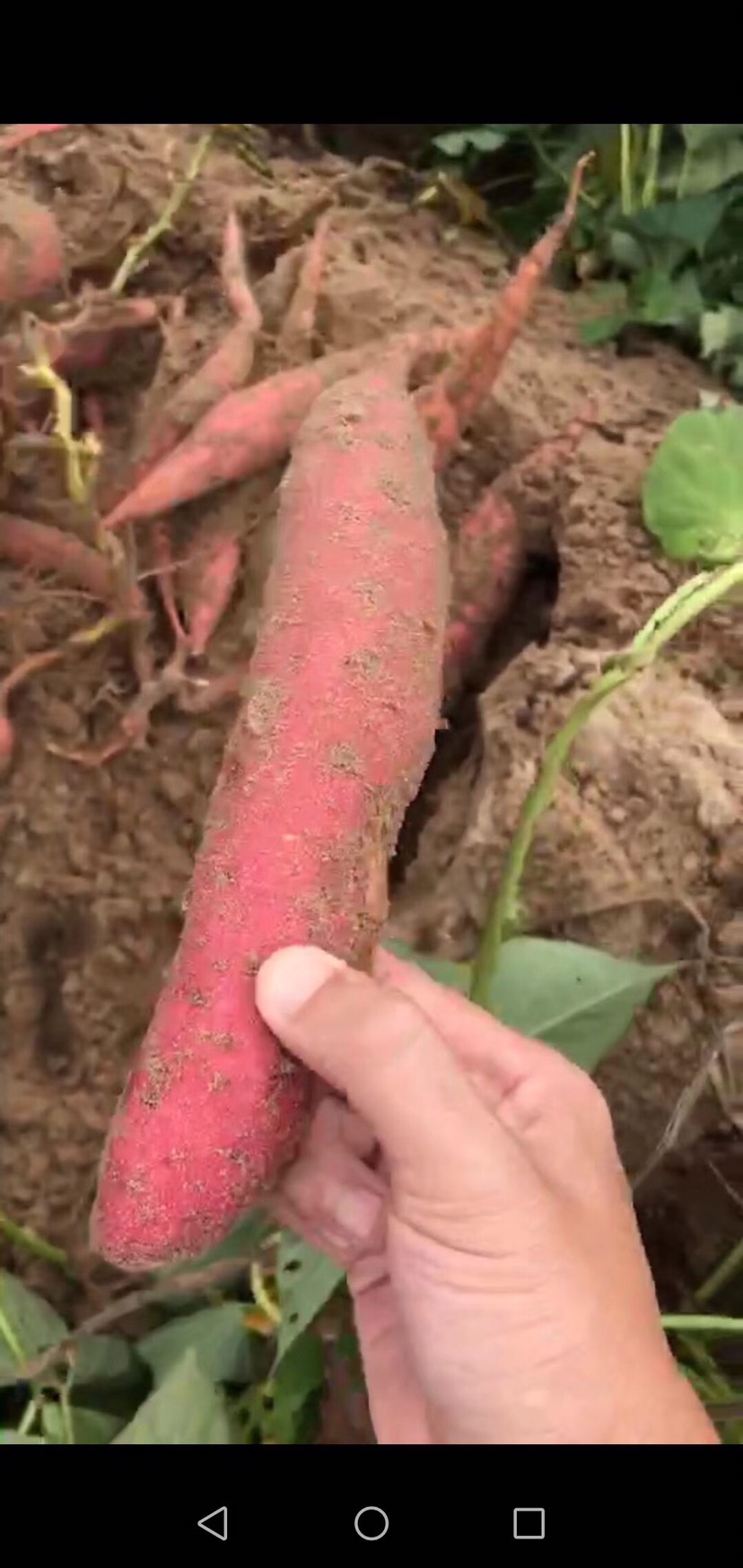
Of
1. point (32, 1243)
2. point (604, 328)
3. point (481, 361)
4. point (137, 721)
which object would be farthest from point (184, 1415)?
point (604, 328)

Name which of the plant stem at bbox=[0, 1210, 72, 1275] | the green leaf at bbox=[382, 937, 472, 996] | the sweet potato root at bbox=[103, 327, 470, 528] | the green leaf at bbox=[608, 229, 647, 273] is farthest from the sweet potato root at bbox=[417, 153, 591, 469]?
the plant stem at bbox=[0, 1210, 72, 1275]

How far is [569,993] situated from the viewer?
0.69 m

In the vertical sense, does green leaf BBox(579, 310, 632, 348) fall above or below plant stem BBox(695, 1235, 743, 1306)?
above

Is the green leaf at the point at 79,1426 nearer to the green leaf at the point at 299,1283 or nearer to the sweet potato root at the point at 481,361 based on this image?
the green leaf at the point at 299,1283

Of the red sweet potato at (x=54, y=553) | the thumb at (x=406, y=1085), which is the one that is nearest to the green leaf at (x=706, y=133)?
the red sweet potato at (x=54, y=553)

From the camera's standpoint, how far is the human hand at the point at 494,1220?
20.9 inches

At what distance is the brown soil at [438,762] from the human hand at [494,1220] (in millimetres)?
158

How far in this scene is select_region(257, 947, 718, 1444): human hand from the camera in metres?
0.53

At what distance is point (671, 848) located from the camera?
780 millimetres

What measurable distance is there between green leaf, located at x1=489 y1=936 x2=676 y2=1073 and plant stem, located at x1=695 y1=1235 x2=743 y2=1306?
163 mm

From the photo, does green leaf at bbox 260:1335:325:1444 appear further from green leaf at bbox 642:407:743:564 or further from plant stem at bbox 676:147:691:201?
→ plant stem at bbox 676:147:691:201

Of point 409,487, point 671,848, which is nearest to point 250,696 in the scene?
point 409,487

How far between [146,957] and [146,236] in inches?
21.1
